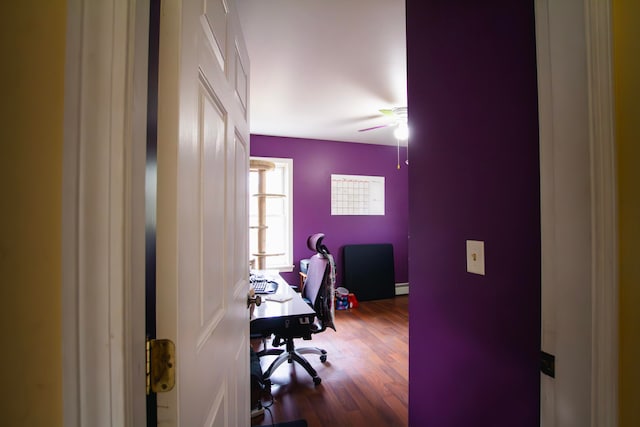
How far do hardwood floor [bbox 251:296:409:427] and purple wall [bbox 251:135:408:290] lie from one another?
4.52ft

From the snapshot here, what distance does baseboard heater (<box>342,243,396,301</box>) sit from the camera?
4.29 m

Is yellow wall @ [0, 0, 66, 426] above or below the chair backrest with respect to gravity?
above

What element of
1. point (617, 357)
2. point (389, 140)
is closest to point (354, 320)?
point (389, 140)

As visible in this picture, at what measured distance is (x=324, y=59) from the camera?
6.67 ft

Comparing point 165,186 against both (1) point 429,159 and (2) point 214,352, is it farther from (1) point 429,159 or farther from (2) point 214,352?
(1) point 429,159

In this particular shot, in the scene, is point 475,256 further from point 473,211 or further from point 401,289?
point 401,289

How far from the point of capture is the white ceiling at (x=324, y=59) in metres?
1.55

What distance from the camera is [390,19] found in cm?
160

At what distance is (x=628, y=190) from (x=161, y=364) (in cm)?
97

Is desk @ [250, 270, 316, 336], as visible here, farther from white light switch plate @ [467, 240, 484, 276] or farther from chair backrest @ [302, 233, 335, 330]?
white light switch plate @ [467, 240, 484, 276]

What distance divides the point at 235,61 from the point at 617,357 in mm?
1335

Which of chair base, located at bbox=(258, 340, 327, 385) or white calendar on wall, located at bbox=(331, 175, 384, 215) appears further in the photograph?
white calendar on wall, located at bbox=(331, 175, 384, 215)

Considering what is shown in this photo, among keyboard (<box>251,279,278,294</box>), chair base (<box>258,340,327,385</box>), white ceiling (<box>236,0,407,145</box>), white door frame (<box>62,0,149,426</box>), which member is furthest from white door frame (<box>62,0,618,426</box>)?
chair base (<box>258,340,327,385</box>)

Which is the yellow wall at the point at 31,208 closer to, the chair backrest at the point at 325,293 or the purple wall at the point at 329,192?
the chair backrest at the point at 325,293
